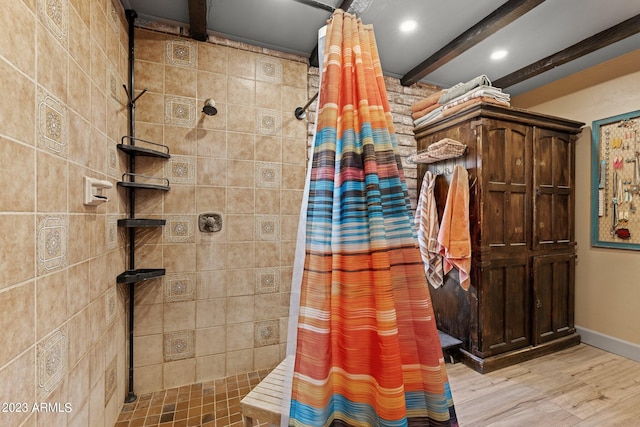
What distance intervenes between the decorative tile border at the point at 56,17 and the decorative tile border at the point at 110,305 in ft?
3.83

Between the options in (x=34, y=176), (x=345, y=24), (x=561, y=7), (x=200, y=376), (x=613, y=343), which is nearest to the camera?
(x=34, y=176)

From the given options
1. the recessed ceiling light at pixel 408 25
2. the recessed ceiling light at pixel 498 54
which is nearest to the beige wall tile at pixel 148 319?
the recessed ceiling light at pixel 408 25

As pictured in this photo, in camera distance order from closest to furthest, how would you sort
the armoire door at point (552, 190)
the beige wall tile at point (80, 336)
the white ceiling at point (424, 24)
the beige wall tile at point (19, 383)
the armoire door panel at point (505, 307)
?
the beige wall tile at point (19, 383) < the beige wall tile at point (80, 336) < the white ceiling at point (424, 24) < the armoire door panel at point (505, 307) < the armoire door at point (552, 190)

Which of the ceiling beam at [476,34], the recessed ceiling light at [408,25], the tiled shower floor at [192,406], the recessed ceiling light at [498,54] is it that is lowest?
the tiled shower floor at [192,406]

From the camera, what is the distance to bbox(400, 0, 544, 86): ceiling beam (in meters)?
1.61

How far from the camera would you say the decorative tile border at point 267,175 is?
2100 millimetres

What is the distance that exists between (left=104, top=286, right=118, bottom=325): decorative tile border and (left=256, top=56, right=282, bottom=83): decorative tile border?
1.75 meters

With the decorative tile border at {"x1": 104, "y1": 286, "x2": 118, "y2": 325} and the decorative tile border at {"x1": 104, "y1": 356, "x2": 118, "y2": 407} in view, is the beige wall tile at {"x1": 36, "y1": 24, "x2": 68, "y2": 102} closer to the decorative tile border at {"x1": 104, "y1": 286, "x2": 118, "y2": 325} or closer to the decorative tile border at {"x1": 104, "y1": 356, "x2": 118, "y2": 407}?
the decorative tile border at {"x1": 104, "y1": 286, "x2": 118, "y2": 325}

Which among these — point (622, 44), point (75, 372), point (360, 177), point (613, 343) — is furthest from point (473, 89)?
point (75, 372)

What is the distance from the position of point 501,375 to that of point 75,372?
2570 millimetres

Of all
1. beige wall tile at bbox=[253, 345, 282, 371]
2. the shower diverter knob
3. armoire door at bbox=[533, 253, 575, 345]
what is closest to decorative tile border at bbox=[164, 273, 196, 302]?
the shower diverter knob

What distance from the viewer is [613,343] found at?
2303 mm

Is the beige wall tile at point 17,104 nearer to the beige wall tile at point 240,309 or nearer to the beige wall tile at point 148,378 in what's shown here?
the beige wall tile at point 240,309

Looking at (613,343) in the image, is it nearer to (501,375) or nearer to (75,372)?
(501,375)
